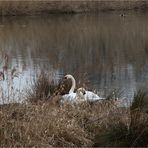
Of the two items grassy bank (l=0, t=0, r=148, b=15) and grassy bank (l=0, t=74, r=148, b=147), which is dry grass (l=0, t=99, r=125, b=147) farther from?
grassy bank (l=0, t=0, r=148, b=15)

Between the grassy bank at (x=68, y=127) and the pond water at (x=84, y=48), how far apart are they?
4.02 m

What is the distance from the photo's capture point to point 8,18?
33.8 m

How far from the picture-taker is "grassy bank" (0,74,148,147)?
5863 millimetres

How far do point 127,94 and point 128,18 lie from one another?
22670 mm

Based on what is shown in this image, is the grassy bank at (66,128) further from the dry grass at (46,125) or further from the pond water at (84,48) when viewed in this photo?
the pond water at (84,48)

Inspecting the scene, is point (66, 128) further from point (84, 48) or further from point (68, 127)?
point (84, 48)

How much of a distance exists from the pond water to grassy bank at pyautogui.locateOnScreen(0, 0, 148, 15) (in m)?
1.08

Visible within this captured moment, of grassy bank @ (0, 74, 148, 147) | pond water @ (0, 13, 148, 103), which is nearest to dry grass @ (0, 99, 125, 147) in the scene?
grassy bank @ (0, 74, 148, 147)

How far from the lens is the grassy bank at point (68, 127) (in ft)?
19.2

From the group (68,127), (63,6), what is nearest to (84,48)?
(63,6)

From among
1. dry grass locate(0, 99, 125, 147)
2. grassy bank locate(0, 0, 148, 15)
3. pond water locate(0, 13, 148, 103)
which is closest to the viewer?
dry grass locate(0, 99, 125, 147)

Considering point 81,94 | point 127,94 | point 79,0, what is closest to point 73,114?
point 81,94

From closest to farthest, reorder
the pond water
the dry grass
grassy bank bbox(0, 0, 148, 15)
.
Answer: the dry grass < the pond water < grassy bank bbox(0, 0, 148, 15)

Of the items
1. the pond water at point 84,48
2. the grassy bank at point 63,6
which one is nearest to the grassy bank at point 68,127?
the pond water at point 84,48
